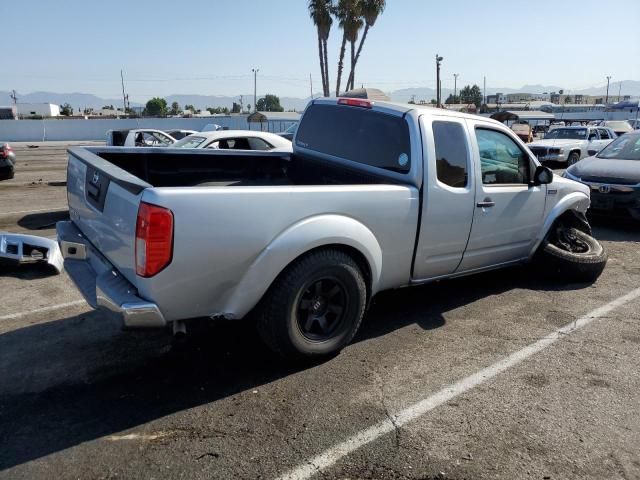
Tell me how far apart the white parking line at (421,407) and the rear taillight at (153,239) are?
1.31 m

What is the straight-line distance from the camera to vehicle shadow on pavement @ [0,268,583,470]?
2.93 m

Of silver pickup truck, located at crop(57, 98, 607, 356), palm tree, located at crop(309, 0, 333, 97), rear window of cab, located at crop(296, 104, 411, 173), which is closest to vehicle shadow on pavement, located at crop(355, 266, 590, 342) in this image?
silver pickup truck, located at crop(57, 98, 607, 356)

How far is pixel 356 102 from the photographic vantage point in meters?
4.68

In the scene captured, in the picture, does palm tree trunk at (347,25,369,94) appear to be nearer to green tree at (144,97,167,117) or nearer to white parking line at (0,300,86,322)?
white parking line at (0,300,86,322)

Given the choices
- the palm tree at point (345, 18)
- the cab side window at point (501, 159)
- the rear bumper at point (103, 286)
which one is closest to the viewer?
the rear bumper at point (103, 286)

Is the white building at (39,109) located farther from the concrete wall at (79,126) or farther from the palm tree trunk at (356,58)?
the palm tree trunk at (356,58)

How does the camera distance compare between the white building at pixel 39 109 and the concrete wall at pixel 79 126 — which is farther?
the white building at pixel 39 109

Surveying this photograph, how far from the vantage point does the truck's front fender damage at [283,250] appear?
3.17m

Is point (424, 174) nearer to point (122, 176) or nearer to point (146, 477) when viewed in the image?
point (122, 176)

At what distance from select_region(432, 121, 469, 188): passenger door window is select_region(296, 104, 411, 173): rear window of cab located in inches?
11.1

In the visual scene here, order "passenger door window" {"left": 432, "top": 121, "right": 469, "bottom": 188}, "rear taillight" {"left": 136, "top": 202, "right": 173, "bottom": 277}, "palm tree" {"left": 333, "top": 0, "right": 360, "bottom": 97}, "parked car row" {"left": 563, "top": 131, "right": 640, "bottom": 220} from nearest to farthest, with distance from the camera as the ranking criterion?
1. "rear taillight" {"left": 136, "top": 202, "right": 173, "bottom": 277}
2. "passenger door window" {"left": 432, "top": 121, "right": 469, "bottom": 188}
3. "parked car row" {"left": 563, "top": 131, "right": 640, "bottom": 220}
4. "palm tree" {"left": 333, "top": 0, "right": 360, "bottom": 97}

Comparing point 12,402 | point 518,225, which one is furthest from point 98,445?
point 518,225

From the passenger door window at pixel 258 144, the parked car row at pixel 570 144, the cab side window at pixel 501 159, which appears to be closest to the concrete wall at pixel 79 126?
the parked car row at pixel 570 144

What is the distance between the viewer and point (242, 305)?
3.21 meters
